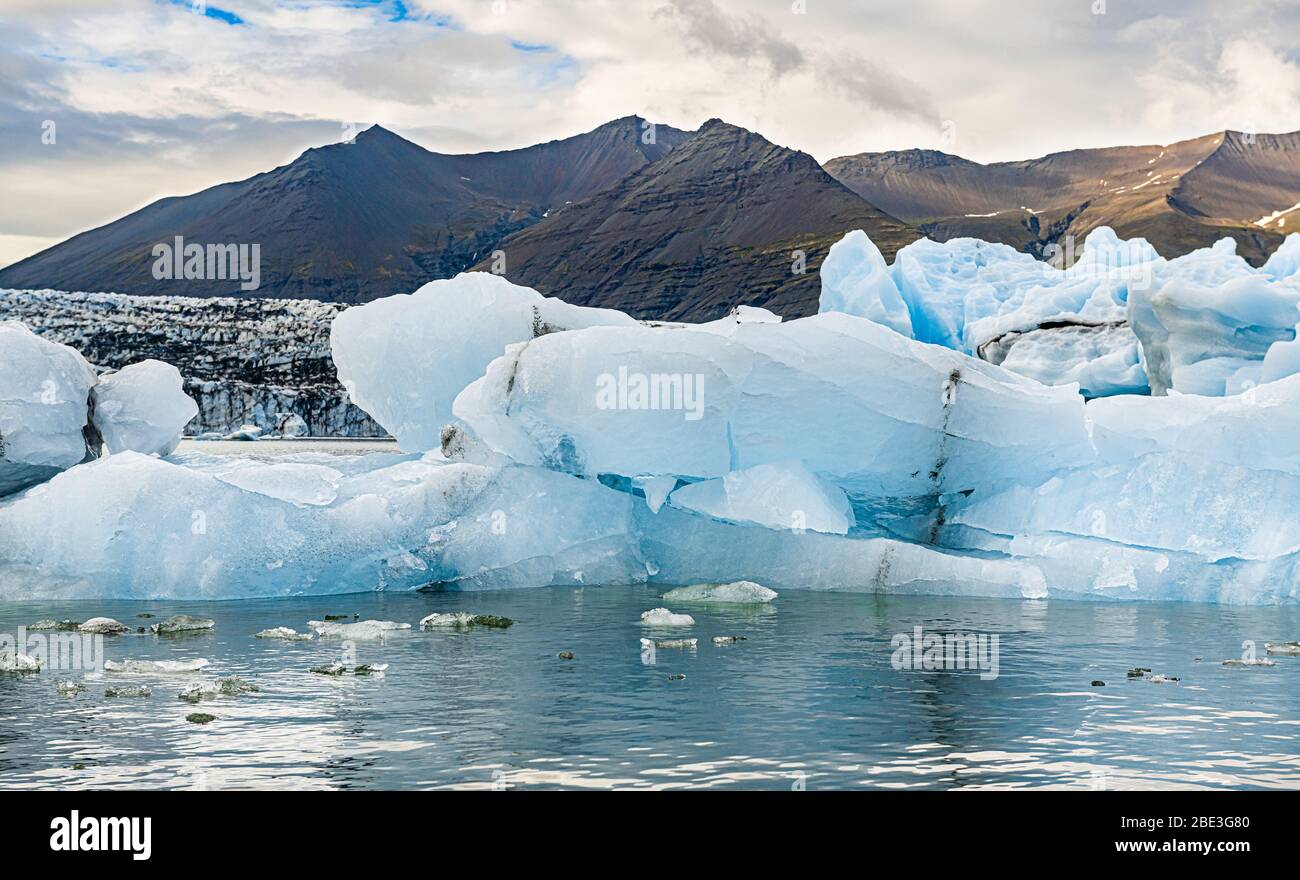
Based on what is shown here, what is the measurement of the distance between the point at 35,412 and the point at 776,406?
457 inches

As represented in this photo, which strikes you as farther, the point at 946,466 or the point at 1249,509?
the point at 946,466

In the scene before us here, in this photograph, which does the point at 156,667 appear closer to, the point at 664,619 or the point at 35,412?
the point at 664,619

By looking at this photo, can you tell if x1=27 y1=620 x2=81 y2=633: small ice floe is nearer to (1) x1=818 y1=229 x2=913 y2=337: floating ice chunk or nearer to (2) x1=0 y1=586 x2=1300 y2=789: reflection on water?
(2) x1=0 y1=586 x2=1300 y2=789: reflection on water

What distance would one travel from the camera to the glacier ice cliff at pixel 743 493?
57.3 feet

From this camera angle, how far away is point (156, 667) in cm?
1196

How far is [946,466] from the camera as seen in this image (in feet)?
61.6

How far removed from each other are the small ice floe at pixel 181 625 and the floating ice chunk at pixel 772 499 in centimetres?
678

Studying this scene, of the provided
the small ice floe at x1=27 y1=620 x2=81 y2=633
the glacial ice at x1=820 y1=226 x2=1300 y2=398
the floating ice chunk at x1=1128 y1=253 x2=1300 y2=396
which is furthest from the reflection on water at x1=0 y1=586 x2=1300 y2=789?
the glacial ice at x1=820 y1=226 x2=1300 y2=398
